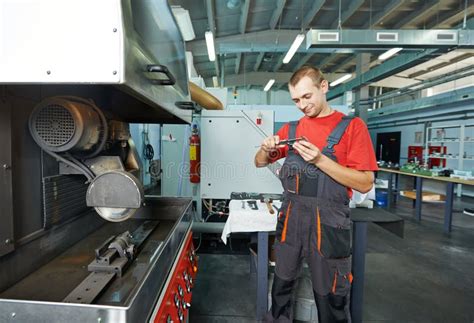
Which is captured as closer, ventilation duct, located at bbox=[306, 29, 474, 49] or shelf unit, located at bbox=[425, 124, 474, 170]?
ventilation duct, located at bbox=[306, 29, 474, 49]

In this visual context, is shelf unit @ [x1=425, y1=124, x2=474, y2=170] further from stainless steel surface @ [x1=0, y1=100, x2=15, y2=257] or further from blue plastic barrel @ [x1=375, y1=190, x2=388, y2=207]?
stainless steel surface @ [x1=0, y1=100, x2=15, y2=257]

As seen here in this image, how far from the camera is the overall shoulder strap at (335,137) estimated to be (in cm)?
112

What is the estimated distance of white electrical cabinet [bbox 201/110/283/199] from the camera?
7.91 feet

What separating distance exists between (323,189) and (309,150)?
22cm

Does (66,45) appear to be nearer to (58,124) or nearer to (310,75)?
(58,124)

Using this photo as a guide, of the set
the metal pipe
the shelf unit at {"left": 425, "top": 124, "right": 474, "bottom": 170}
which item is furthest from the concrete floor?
the shelf unit at {"left": 425, "top": 124, "right": 474, "bottom": 170}

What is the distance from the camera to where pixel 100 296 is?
604 mm

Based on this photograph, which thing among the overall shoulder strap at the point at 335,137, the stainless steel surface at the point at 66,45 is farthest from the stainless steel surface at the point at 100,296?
the overall shoulder strap at the point at 335,137

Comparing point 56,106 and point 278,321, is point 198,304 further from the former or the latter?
point 56,106

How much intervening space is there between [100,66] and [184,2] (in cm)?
386

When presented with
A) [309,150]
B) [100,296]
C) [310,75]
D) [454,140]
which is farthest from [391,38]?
[454,140]

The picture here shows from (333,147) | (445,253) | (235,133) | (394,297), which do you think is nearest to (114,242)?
(333,147)

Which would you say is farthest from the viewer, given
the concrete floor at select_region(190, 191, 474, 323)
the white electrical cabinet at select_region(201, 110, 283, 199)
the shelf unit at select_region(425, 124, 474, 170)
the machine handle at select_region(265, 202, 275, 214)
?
the shelf unit at select_region(425, 124, 474, 170)

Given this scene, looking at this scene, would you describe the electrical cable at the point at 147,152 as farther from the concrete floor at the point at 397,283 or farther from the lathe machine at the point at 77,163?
the lathe machine at the point at 77,163
